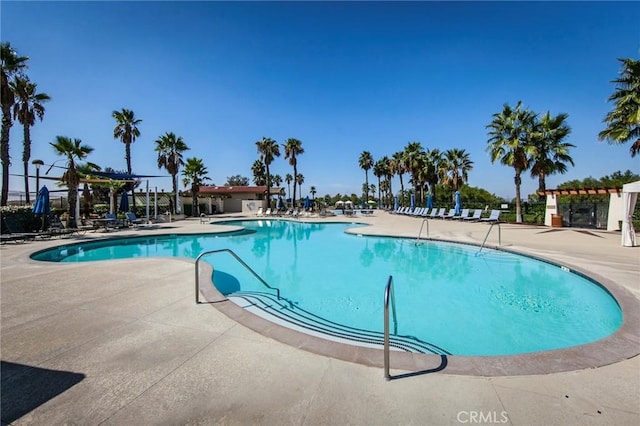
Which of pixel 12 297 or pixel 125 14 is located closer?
pixel 12 297

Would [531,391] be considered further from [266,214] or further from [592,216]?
[266,214]

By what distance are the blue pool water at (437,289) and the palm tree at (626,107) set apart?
415 inches

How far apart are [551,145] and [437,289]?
59.8ft

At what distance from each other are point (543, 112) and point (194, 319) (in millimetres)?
24019

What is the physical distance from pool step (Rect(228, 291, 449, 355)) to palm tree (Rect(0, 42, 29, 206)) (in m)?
18.8

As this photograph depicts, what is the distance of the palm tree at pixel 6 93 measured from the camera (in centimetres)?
1430

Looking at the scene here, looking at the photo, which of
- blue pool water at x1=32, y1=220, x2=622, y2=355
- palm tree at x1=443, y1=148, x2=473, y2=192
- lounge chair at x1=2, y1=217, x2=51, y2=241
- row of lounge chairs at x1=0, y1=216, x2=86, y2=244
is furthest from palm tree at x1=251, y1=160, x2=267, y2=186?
blue pool water at x1=32, y1=220, x2=622, y2=355

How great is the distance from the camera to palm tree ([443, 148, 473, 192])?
30.8 meters

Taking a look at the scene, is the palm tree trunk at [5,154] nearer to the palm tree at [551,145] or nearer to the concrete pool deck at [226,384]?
the concrete pool deck at [226,384]

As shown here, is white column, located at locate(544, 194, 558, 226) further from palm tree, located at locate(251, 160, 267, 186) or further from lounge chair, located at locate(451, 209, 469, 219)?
palm tree, located at locate(251, 160, 267, 186)

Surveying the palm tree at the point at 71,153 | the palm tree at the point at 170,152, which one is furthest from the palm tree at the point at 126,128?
the palm tree at the point at 71,153

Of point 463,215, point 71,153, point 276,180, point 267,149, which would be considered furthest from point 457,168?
point 276,180

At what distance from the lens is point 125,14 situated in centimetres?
895

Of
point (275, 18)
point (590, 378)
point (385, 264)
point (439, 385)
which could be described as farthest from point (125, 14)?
point (590, 378)
